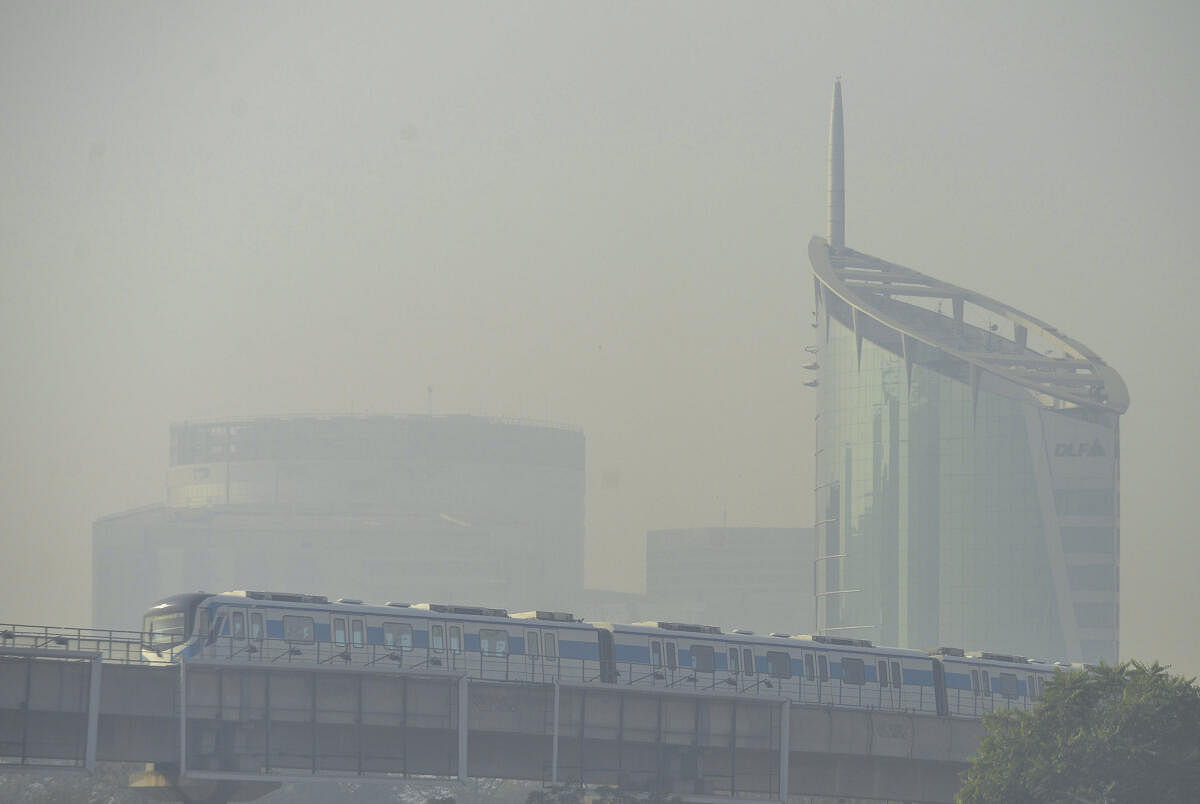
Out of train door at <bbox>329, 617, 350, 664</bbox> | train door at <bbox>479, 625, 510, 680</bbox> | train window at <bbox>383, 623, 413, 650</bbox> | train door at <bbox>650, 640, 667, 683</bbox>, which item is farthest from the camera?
train door at <bbox>650, 640, 667, 683</bbox>

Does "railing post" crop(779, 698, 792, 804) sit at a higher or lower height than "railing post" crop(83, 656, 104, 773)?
lower

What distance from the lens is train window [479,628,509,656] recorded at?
99.8 metres

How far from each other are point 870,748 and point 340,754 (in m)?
30.8

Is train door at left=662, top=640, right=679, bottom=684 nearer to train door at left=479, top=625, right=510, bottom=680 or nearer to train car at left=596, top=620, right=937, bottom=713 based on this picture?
train car at left=596, top=620, right=937, bottom=713

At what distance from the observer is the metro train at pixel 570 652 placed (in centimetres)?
9269

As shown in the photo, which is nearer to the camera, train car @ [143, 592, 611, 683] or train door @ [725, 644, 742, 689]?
train car @ [143, 592, 611, 683]

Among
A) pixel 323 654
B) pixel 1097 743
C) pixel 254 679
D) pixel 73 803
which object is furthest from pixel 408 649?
pixel 73 803

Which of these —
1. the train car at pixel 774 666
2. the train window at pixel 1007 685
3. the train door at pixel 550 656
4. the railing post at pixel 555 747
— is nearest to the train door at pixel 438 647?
the train door at pixel 550 656

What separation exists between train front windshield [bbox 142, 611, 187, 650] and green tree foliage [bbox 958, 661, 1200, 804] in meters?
39.3

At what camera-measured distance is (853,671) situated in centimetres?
11381

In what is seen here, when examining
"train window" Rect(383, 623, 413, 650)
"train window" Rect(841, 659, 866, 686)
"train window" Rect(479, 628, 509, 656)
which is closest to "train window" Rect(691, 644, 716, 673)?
"train window" Rect(841, 659, 866, 686)

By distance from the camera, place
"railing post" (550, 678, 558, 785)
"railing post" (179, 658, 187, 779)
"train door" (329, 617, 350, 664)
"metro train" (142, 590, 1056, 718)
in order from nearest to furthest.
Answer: "railing post" (179, 658, 187, 779) → "metro train" (142, 590, 1056, 718) → "railing post" (550, 678, 558, 785) → "train door" (329, 617, 350, 664)

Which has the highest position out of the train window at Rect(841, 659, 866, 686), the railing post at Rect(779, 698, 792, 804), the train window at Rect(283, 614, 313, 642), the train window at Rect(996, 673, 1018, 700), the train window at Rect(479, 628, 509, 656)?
the train window at Rect(283, 614, 313, 642)

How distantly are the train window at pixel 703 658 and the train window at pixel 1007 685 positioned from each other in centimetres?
2294
